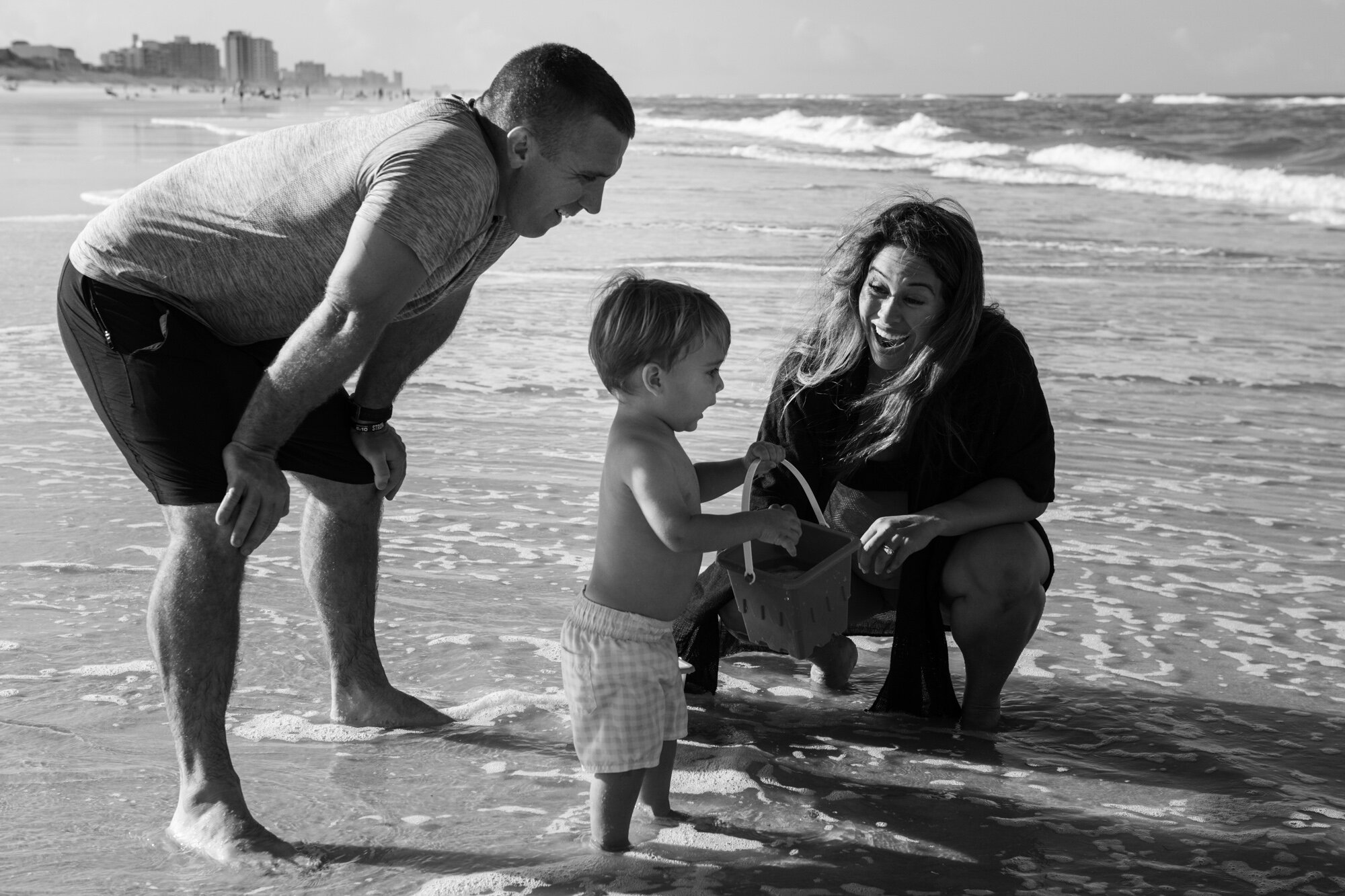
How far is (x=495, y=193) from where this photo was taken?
2736mm

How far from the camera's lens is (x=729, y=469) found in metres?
2.94

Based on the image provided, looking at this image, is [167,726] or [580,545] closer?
[167,726]

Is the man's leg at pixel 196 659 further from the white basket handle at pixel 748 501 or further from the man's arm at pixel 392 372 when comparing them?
the white basket handle at pixel 748 501

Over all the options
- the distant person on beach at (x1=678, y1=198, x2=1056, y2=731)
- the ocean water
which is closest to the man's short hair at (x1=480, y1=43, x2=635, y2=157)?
the distant person on beach at (x1=678, y1=198, x2=1056, y2=731)

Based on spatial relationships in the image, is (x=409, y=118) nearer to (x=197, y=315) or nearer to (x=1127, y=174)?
(x=197, y=315)

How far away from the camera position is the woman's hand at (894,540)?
121 inches

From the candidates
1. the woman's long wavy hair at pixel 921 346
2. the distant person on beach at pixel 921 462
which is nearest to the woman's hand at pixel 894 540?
the distant person on beach at pixel 921 462

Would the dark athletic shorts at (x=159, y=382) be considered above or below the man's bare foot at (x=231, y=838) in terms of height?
above

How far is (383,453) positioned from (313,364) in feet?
2.24

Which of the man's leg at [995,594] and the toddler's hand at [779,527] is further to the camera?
the man's leg at [995,594]

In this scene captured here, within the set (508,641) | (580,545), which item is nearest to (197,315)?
(508,641)

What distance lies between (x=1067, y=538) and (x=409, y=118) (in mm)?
3037

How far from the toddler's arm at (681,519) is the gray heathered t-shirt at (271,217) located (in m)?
0.59

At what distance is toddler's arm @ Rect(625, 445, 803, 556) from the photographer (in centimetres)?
258
